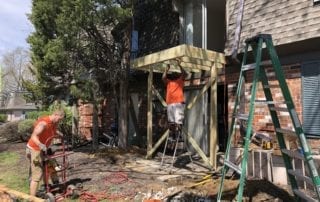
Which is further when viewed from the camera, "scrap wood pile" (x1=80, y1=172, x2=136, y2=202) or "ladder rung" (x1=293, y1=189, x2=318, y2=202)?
"scrap wood pile" (x1=80, y1=172, x2=136, y2=202)

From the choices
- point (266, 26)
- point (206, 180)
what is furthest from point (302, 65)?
point (206, 180)

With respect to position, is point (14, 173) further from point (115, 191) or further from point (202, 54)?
point (202, 54)

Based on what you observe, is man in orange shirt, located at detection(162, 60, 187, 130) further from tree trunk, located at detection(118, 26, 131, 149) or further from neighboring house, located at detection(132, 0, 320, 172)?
tree trunk, located at detection(118, 26, 131, 149)

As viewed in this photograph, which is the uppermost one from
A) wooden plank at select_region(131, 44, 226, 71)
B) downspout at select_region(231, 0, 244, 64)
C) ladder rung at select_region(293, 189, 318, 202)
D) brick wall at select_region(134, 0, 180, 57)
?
brick wall at select_region(134, 0, 180, 57)

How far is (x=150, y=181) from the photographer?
26.7 ft

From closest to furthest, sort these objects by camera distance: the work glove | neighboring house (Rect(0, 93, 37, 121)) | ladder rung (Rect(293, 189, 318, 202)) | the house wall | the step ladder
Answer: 1. the step ladder
2. ladder rung (Rect(293, 189, 318, 202))
3. the work glove
4. the house wall
5. neighboring house (Rect(0, 93, 37, 121))

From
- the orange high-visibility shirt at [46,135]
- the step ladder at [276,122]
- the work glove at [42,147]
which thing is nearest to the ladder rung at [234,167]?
the step ladder at [276,122]

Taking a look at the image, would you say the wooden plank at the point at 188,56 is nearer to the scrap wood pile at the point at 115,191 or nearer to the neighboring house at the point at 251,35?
the neighboring house at the point at 251,35

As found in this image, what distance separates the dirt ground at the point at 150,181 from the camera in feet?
22.8

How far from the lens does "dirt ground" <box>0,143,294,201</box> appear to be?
6.95 meters

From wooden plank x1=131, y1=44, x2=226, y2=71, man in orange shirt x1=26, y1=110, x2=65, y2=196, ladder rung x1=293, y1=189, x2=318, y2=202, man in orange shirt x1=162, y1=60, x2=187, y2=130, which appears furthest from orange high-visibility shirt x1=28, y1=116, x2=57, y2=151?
ladder rung x1=293, y1=189, x2=318, y2=202

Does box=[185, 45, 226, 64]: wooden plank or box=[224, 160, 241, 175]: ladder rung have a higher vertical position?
box=[185, 45, 226, 64]: wooden plank

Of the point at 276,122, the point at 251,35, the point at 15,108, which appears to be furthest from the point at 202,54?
the point at 15,108

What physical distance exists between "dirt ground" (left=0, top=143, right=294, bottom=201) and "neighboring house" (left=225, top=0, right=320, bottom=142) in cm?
202
